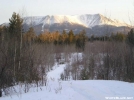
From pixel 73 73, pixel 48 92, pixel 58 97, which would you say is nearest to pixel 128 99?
pixel 58 97

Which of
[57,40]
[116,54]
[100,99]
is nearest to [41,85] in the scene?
[100,99]

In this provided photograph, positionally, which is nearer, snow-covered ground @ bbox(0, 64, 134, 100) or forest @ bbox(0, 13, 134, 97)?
snow-covered ground @ bbox(0, 64, 134, 100)

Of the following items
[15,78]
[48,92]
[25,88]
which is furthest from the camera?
[15,78]

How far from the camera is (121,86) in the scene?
8.97 meters

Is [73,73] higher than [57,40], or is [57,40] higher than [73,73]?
[57,40]

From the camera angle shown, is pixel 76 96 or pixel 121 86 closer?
pixel 76 96

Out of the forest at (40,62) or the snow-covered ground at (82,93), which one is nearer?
the snow-covered ground at (82,93)

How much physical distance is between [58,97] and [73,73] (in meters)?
12.7

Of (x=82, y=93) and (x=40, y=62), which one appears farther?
(x=40, y=62)

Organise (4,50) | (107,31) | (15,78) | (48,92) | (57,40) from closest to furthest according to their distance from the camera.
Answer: (48,92), (4,50), (15,78), (107,31), (57,40)

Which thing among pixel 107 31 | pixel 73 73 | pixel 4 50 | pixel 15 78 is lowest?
pixel 73 73

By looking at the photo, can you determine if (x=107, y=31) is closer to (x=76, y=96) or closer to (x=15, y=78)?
(x=15, y=78)

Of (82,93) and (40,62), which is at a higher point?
(40,62)

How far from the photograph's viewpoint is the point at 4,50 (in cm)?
935
